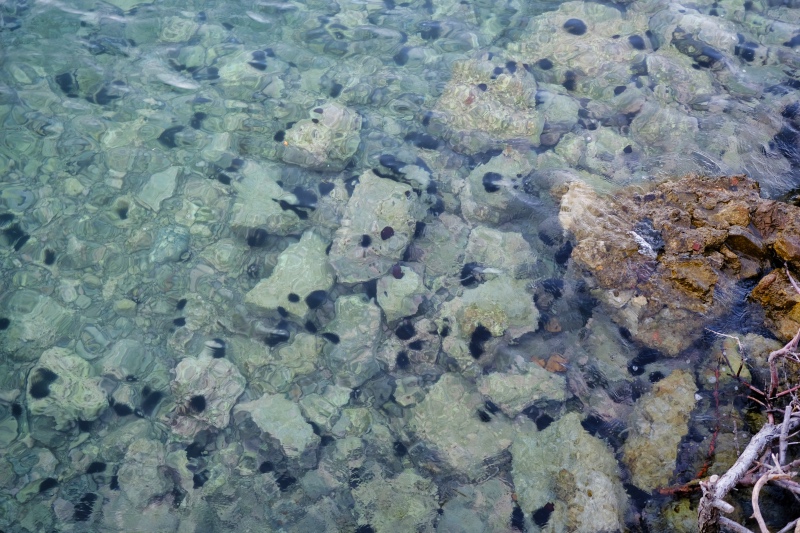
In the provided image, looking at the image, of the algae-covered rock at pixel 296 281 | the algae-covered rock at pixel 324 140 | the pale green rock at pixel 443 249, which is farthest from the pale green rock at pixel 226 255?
the pale green rock at pixel 443 249

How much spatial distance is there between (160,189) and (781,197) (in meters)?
6.41

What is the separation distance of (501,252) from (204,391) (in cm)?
316

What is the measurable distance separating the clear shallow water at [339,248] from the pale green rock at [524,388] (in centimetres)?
2

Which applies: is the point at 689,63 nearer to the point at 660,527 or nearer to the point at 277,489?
the point at 660,527

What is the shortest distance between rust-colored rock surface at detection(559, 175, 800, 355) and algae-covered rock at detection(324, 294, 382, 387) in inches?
79.7

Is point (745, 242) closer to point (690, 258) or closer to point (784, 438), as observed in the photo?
point (690, 258)

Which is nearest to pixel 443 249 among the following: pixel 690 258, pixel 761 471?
pixel 690 258

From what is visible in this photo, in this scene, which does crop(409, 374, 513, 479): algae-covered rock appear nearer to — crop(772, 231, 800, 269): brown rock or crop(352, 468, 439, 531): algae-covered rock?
crop(352, 468, 439, 531): algae-covered rock

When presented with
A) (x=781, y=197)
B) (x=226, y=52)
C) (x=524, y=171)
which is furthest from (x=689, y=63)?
Answer: (x=226, y=52)

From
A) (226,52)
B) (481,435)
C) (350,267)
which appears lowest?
(481,435)

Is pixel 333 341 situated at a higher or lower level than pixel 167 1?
lower

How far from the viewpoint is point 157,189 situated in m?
6.05

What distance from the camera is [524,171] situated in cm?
596

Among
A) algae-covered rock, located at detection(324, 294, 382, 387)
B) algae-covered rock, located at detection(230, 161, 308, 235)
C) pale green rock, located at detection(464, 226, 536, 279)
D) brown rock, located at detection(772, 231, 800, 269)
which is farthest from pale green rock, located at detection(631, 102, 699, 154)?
algae-covered rock, located at detection(230, 161, 308, 235)
